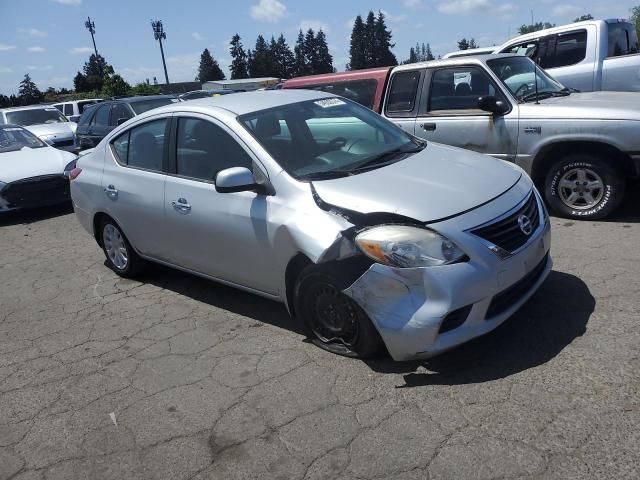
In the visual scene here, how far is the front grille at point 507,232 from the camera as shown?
3221mm

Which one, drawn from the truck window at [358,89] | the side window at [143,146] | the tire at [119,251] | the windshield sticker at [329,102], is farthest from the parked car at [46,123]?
the windshield sticker at [329,102]

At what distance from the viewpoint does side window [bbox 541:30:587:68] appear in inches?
344

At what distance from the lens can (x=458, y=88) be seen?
6.38 meters

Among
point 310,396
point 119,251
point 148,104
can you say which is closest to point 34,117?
point 148,104

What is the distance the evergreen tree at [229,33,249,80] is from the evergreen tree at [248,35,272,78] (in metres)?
1.30

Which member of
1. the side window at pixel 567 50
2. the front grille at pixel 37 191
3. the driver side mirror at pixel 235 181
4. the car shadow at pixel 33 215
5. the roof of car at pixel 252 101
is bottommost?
the car shadow at pixel 33 215

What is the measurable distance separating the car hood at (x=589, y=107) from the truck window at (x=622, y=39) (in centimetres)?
332

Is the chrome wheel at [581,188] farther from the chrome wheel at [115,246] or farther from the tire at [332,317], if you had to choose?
the chrome wheel at [115,246]

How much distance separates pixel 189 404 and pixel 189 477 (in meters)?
0.64

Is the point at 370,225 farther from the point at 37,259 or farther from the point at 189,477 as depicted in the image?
the point at 37,259

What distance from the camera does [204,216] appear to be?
418cm

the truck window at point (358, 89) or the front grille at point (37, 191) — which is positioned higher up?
the truck window at point (358, 89)

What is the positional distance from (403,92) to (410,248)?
4070 mm

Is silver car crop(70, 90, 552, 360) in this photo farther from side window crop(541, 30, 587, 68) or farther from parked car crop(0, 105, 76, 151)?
parked car crop(0, 105, 76, 151)
